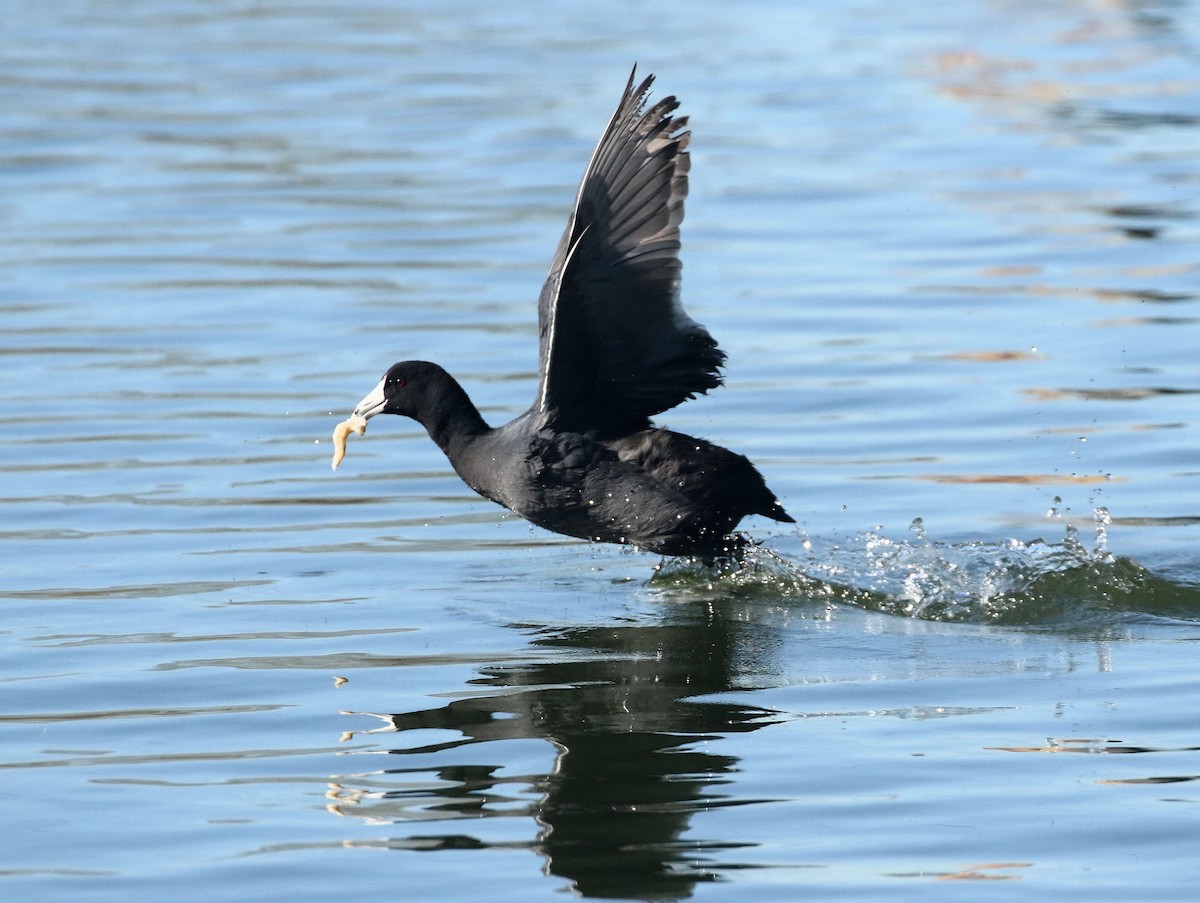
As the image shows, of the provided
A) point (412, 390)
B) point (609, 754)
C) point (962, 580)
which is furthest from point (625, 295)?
point (609, 754)

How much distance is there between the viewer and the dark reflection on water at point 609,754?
4.23 meters

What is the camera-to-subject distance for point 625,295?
6.16 meters

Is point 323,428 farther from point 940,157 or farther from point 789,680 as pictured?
point 940,157

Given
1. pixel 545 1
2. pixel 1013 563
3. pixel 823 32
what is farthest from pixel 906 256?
pixel 545 1

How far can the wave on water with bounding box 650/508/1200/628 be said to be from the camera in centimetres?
614

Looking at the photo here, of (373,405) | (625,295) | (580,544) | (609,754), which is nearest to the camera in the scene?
(609,754)

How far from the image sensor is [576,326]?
20.1 ft

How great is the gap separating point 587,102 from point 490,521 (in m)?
10.3

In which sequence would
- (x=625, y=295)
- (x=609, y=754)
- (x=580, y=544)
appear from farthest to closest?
(x=580, y=544) < (x=625, y=295) < (x=609, y=754)

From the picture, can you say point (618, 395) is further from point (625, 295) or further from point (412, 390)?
point (412, 390)

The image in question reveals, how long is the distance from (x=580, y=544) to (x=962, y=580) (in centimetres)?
155

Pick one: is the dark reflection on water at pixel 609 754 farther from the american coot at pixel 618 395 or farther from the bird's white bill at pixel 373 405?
the bird's white bill at pixel 373 405

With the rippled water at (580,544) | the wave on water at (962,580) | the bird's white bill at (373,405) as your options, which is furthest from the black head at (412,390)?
the wave on water at (962,580)

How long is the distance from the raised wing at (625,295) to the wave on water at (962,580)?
681 mm
